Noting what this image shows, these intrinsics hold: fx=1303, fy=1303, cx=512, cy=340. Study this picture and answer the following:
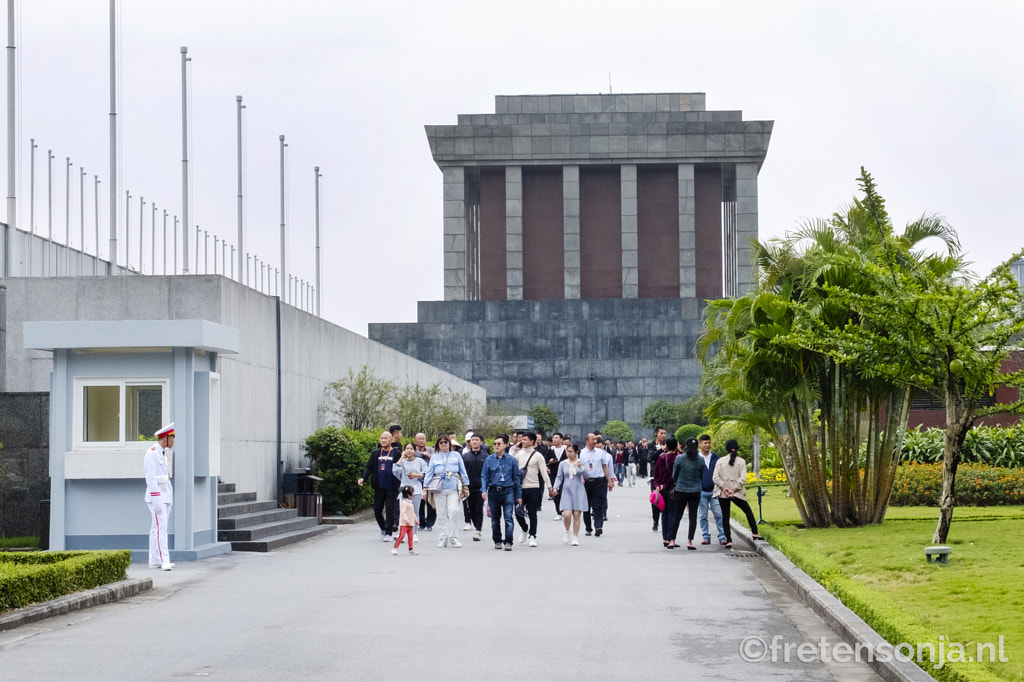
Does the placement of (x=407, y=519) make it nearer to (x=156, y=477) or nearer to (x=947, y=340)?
(x=156, y=477)

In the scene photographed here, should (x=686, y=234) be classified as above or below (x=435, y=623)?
above

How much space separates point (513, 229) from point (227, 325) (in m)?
64.2

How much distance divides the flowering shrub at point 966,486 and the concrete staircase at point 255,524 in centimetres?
1228

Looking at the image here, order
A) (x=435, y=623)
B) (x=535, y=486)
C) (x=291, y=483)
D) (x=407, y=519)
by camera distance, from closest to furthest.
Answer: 1. (x=435, y=623)
2. (x=407, y=519)
3. (x=535, y=486)
4. (x=291, y=483)

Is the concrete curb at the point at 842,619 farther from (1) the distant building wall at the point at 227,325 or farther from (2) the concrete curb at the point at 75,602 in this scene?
(1) the distant building wall at the point at 227,325

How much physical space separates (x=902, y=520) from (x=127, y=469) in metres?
13.0

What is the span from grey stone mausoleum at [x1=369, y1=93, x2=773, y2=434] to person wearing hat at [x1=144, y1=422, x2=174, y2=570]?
182 ft

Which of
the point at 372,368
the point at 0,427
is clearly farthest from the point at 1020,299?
the point at 372,368

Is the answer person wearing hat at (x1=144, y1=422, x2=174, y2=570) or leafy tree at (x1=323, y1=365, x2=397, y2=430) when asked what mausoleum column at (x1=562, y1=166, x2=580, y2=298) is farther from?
person wearing hat at (x1=144, y1=422, x2=174, y2=570)

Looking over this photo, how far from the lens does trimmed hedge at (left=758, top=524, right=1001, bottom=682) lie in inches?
328

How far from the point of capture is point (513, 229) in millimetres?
86625

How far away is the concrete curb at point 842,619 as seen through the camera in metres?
8.72

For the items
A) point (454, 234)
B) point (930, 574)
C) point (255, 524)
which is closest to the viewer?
point (930, 574)

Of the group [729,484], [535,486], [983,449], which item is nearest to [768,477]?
[983,449]
